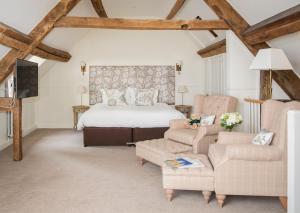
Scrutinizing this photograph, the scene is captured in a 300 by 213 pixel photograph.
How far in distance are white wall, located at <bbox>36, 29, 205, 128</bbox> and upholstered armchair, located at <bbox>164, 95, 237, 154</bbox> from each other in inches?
117

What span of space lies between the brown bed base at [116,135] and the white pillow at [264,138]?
251cm

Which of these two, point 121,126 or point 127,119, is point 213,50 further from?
point 121,126

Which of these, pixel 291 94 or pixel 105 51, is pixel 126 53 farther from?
pixel 291 94

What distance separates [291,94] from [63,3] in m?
3.82

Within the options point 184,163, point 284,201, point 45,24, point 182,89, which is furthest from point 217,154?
point 182,89

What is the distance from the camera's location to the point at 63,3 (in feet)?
16.4

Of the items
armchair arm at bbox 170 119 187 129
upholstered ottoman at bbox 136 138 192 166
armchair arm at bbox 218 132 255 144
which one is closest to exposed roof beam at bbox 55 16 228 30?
armchair arm at bbox 170 119 187 129

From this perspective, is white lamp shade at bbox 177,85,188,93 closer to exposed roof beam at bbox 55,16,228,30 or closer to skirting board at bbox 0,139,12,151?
exposed roof beam at bbox 55,16,228,30

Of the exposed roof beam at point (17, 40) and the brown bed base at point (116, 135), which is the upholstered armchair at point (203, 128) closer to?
the brown bed base at point (116, 135)

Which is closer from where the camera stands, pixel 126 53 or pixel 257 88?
pixel 257 88

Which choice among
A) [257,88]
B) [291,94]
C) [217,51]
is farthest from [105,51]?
[291,94]

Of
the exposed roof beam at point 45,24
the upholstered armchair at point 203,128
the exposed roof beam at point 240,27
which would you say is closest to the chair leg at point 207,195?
the upholstered armchair at point 203,128

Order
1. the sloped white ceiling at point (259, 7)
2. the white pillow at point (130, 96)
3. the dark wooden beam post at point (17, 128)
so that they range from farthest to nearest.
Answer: the white pillow at point (130, 96)
the dark wooden beam post at point (17, 128)
the sloped white ceiling at point (259, 7)

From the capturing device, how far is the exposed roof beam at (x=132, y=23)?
17.0 ft
